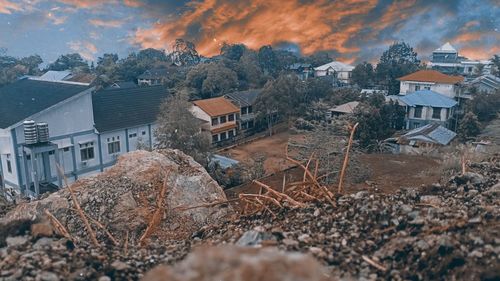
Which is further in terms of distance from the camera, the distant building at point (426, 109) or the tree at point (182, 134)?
the distant building at point (426, 109)

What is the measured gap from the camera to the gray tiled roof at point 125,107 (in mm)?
15078

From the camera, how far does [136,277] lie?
2.96 metres

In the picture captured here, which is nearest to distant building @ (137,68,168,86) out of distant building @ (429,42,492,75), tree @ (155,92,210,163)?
tree @ (155,92,210,163)

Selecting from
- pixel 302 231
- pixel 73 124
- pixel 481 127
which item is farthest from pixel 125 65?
pixel 302 231

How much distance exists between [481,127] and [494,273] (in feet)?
61.0

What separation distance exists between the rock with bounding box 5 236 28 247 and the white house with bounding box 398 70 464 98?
83.1 feet

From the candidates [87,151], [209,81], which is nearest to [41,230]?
[87,151]

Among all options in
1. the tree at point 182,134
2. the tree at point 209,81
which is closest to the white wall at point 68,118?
the tree at point 182,134

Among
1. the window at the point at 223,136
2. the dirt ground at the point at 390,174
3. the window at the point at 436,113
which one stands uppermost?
the window at the point at 436,113

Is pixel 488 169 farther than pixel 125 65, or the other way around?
pixel 125 65

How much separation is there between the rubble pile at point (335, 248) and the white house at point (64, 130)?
9.05 metres

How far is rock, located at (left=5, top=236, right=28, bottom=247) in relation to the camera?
11.2 ft

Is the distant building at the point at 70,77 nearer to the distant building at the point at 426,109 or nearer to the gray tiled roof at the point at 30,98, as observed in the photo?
the gray tiled roof at the point at 30,98

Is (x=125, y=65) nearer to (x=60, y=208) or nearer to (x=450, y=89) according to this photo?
(x=450, y=89)
